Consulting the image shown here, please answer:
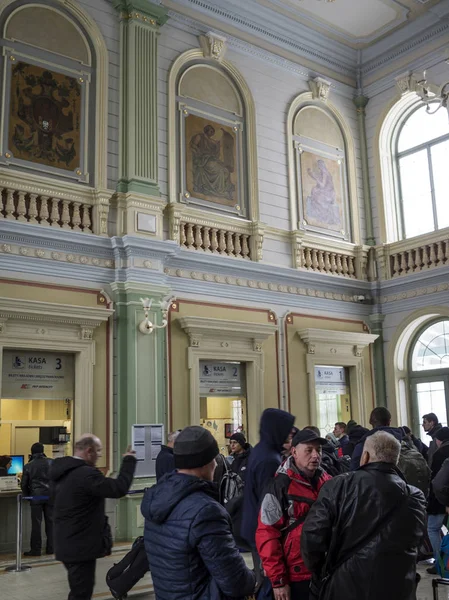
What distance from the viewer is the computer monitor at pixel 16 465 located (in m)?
9.27

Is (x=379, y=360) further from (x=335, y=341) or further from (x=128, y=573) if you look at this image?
(x=128, y=573)

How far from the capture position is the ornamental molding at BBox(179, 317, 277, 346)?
10.9m

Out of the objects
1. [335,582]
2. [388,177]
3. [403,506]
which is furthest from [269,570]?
[388,177]

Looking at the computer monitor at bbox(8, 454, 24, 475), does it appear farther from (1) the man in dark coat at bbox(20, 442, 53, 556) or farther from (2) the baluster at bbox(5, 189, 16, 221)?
(2) the baluster at bbox(5, 189, 16, 221)

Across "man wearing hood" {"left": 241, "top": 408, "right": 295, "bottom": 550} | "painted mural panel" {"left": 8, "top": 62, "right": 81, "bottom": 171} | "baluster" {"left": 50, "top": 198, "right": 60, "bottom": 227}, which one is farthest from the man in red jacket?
"painted mural panel" {"left": 8, "top": 62, "right": 81, "bottom": 171}

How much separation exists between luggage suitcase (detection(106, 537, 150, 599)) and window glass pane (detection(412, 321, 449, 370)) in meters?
8.59

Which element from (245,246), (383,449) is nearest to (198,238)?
(245,246)

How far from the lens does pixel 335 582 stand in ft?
10.0

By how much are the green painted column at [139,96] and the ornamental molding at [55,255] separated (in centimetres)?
125

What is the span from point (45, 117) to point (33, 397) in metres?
4.25

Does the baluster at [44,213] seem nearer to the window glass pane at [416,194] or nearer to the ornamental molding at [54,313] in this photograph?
the ornamental molding at [54,313]

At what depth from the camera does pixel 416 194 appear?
14141 millimetres

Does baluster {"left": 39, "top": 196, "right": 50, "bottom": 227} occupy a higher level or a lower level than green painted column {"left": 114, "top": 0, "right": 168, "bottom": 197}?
lower

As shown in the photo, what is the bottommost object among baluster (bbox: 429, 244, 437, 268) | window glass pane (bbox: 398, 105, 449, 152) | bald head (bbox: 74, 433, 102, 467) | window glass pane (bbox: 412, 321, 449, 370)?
bald head (bbox: 74, 433, 102, 467)
